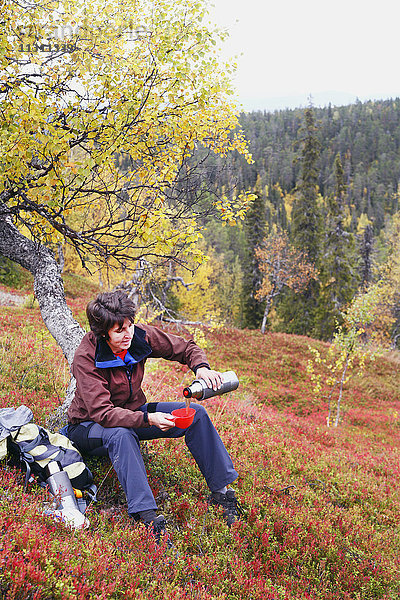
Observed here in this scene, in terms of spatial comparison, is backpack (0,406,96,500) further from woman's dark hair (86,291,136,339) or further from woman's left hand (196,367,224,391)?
woman's left hand (196,367,224,391)

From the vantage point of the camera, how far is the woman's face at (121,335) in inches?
150

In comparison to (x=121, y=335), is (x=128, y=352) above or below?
below

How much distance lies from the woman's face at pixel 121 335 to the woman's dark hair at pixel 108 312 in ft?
0.12

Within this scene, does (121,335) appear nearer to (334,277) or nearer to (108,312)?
(108,312)

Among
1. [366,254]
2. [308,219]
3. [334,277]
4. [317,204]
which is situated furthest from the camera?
A: [366,254]

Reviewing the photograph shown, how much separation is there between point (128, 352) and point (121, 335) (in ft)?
1.01

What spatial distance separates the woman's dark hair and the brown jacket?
0.65ft

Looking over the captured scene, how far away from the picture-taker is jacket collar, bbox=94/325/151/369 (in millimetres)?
3859

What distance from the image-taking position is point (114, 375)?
3990 mm

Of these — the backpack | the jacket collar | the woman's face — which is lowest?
the backpack

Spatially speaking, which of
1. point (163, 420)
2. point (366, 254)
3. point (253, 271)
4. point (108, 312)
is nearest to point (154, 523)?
point (163, 420)

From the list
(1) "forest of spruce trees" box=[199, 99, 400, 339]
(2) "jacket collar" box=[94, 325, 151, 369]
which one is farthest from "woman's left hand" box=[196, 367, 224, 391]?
(1) "forest of spruce trees" box=[199, 99, 400, 339]

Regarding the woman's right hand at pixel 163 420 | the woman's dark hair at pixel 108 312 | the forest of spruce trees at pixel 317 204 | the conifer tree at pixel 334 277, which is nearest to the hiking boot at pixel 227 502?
the woman's right hand at pixel 163 420

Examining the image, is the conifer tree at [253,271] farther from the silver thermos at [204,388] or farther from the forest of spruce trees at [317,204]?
the silver thermos at [204,388]
